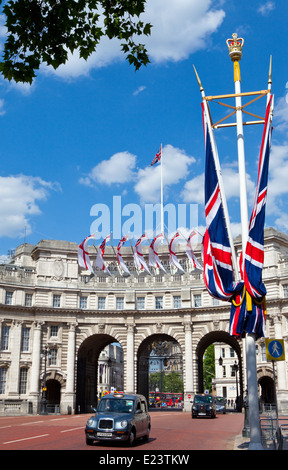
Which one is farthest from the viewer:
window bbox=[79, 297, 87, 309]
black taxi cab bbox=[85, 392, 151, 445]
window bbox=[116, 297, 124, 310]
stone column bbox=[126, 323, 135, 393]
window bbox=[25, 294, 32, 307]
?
window bbox=[116, 297, 124, 310]

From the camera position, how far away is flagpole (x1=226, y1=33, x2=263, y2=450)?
16.0 meters

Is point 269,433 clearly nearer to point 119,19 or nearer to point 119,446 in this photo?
point 119,446

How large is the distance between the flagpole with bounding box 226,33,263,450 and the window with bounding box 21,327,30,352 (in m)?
42.8

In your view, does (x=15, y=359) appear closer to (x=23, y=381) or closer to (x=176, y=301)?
(x=23, y=381)

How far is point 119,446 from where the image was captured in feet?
61.2

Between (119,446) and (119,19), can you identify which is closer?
(119,19)

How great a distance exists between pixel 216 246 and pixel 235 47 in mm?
8731

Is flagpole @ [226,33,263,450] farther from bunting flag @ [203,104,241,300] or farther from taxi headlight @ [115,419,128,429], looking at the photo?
taxi headlight @ [115,419,128,429]

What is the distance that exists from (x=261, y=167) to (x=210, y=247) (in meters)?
3.54

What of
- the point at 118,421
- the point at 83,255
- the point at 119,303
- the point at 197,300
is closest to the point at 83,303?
the point at 119,303

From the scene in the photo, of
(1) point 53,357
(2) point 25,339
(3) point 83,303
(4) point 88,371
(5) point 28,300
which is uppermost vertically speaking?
(5) point 28,300

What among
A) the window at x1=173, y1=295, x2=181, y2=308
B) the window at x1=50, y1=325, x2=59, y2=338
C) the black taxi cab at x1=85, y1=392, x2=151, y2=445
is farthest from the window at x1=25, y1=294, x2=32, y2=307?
the black taxi cab at x1=85, y1=392, x2=151, y2=445

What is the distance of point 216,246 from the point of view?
1828cm
